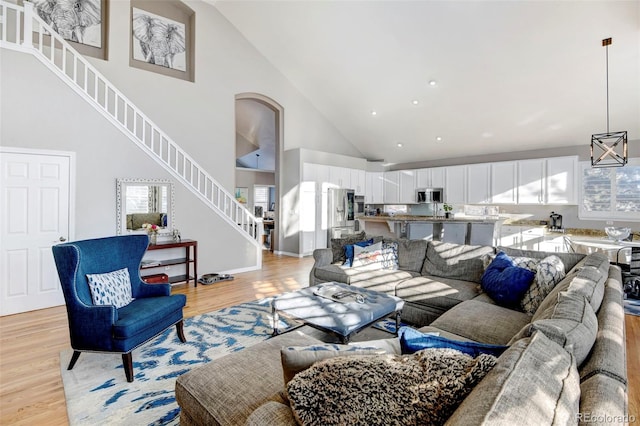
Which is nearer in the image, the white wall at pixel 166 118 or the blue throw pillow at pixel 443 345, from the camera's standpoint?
the blue throw pillow at pixel 443 345

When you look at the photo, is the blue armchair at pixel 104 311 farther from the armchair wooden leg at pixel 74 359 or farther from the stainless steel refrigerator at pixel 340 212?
the stainless steel refrigerator at pixel 340 212

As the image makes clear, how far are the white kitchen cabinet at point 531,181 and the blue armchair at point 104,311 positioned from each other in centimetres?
715

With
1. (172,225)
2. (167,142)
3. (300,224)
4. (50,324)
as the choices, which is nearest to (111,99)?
(167,142)

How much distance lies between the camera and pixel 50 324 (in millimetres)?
3512

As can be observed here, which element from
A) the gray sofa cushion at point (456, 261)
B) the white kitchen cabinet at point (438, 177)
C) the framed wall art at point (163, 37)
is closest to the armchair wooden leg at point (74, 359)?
the gray sofa cushion at point (456, 261)

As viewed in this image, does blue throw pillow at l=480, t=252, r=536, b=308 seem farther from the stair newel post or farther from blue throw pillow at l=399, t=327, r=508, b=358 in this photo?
the stair newel post

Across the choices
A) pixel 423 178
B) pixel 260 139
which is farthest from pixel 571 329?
pixel 260 139

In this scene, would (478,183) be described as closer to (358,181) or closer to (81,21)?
(358,181)

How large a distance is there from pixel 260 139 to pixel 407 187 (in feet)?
16.5

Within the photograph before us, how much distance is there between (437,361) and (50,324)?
428 centimetres

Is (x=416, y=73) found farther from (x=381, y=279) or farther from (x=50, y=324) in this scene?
(x=50, y=324)

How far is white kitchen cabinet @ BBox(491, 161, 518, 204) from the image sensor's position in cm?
715

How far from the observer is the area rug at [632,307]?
A: 3801 mm

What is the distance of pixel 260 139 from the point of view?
10.5 m
